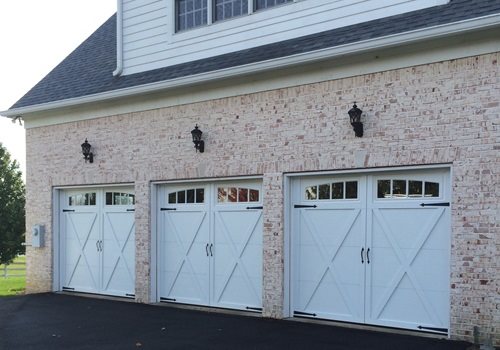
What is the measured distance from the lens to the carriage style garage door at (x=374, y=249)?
9.37 metres

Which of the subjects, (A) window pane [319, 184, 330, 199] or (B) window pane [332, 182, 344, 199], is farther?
(A) window pane [319, 184, 330, 199]

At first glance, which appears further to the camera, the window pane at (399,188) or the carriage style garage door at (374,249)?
the window pane at (399,188)

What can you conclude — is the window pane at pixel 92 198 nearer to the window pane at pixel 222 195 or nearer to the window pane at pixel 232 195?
the window pane at pixel 222 195

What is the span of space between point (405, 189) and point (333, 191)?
1257mm

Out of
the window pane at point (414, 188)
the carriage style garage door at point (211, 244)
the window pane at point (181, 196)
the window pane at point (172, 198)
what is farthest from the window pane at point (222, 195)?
the window pane at point (414, 188)

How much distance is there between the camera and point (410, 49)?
9453mm

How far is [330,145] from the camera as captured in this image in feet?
33.9

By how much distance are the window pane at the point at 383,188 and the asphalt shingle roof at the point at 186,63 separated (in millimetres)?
2146

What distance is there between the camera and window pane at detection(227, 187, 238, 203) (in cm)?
1195

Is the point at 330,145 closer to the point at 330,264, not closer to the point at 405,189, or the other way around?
the point at 405,189

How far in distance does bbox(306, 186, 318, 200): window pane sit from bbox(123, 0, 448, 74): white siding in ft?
8.50

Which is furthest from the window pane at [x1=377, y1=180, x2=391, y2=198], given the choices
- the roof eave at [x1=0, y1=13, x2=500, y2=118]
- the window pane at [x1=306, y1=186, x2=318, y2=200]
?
the roof eave at [x1=0, y1=13, x2=500, y2=118]

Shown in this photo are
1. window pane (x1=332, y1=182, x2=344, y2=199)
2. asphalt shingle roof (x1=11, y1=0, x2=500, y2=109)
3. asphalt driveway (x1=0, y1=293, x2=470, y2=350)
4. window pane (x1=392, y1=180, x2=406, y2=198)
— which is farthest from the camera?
window pane (x1=332, y1=182, x2=344, y2=199)

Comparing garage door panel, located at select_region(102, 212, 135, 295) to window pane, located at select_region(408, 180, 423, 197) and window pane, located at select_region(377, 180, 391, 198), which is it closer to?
window pane, located at select_region(377, 180, 391, 198)
